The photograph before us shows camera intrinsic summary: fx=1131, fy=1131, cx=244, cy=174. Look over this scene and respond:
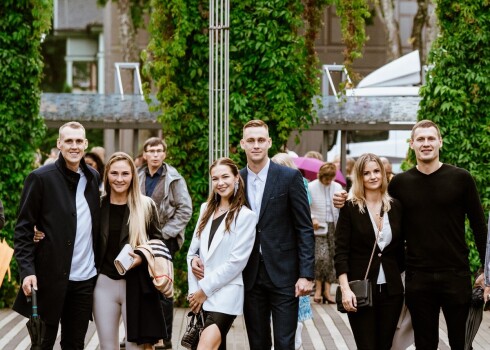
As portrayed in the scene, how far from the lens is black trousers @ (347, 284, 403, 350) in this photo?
765 cm

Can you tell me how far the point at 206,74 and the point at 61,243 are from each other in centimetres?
653

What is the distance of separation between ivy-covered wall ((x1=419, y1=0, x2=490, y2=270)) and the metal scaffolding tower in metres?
2.47

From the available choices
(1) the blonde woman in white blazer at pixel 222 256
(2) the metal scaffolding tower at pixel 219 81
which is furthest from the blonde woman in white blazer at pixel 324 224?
(1) the blonde woman in white blazer at pixel 222 256

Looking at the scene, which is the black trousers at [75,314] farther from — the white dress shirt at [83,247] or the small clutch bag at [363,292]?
the small clutch bag at [363,292]

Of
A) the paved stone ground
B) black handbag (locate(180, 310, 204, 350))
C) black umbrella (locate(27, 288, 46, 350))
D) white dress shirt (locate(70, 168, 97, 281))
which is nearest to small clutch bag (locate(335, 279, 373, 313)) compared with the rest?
black handbag (locate(180, 310, 204, 350))

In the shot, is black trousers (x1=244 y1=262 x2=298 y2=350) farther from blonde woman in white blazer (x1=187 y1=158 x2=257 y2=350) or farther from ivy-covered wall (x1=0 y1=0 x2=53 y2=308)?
ivy-covered wall (x1=0 y1=0 x2=53 y2=308)

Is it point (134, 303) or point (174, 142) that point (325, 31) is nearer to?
point (174, 142)

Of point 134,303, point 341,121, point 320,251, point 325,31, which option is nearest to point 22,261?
point 134,303

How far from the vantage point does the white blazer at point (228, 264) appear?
7.52 meters

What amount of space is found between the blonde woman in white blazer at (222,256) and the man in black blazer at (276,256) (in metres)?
0.13

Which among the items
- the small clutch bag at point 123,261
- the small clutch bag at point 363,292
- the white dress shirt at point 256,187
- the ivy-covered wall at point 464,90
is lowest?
the small clutch bag at point 363,292

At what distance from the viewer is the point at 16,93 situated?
1360 centimetres

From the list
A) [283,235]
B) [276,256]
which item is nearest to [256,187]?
[283,235]

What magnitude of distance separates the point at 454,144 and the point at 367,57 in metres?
19.2
